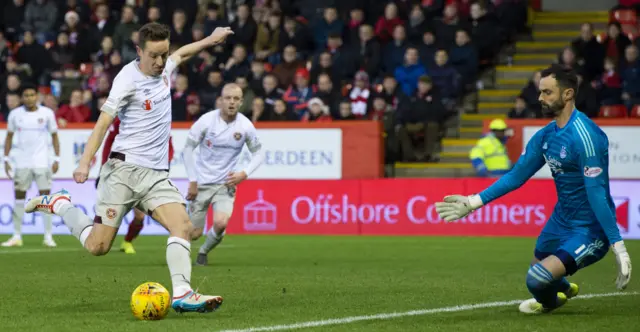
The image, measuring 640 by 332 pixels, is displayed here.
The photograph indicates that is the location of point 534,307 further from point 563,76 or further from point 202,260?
point 202,260

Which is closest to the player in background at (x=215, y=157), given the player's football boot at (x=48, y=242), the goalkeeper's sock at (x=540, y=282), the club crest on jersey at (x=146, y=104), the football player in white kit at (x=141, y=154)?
the player's football boot at (x=48, y=242)

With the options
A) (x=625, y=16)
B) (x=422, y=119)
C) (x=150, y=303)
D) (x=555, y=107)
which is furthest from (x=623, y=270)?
(x=625, y=16)

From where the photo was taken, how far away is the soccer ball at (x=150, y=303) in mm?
9172

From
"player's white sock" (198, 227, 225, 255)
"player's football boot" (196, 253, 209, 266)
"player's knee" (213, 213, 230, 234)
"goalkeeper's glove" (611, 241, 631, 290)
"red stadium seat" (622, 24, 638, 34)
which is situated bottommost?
"player's football boot" (196, 253, 209, 266)

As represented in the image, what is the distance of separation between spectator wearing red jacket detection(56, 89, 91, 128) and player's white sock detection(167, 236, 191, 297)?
16.1 metres

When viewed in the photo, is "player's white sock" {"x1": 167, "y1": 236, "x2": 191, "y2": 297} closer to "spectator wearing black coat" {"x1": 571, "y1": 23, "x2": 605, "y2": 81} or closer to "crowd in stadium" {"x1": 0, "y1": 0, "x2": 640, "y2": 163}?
"crowd in stadium" {"x1": 0, "y1": 0, "x2": 640, "y2": 163}

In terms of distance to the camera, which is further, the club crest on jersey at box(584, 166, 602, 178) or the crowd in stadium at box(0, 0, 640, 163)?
the crowd in stadium at box(0, 0, 640, 163)

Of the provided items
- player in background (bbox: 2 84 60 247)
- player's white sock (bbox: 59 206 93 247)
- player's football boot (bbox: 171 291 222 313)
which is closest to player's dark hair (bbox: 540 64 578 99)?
player's football boot (bbox: 171 291 222 313)

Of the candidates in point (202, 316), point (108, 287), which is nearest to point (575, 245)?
point (202, 316)

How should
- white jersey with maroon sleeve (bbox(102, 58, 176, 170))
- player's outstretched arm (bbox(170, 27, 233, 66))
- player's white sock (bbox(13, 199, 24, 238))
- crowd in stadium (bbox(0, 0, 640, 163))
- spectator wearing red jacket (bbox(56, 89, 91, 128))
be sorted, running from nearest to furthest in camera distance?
white jersey with maroon sleeve (bbox(102, 58, 176, 170))
player's outstretched arm (bbox(170, 27, 233, 66))
player's white sock (bbox(13, 199, 24, 238))
crowd in stadium (bbox(0, 0, 640, 163))
spectator wearing red jacket (bbox(56, 89, 91, 128))

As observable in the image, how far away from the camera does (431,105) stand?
24031 mm

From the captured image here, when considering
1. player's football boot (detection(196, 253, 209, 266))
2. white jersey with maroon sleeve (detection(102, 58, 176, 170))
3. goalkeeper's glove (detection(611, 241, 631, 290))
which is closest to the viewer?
goalkeeper's glove (detection(611, 241, 631, 290))

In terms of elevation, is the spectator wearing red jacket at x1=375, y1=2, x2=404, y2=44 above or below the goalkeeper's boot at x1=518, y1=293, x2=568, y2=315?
above

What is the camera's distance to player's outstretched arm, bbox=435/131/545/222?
31.1 feet
